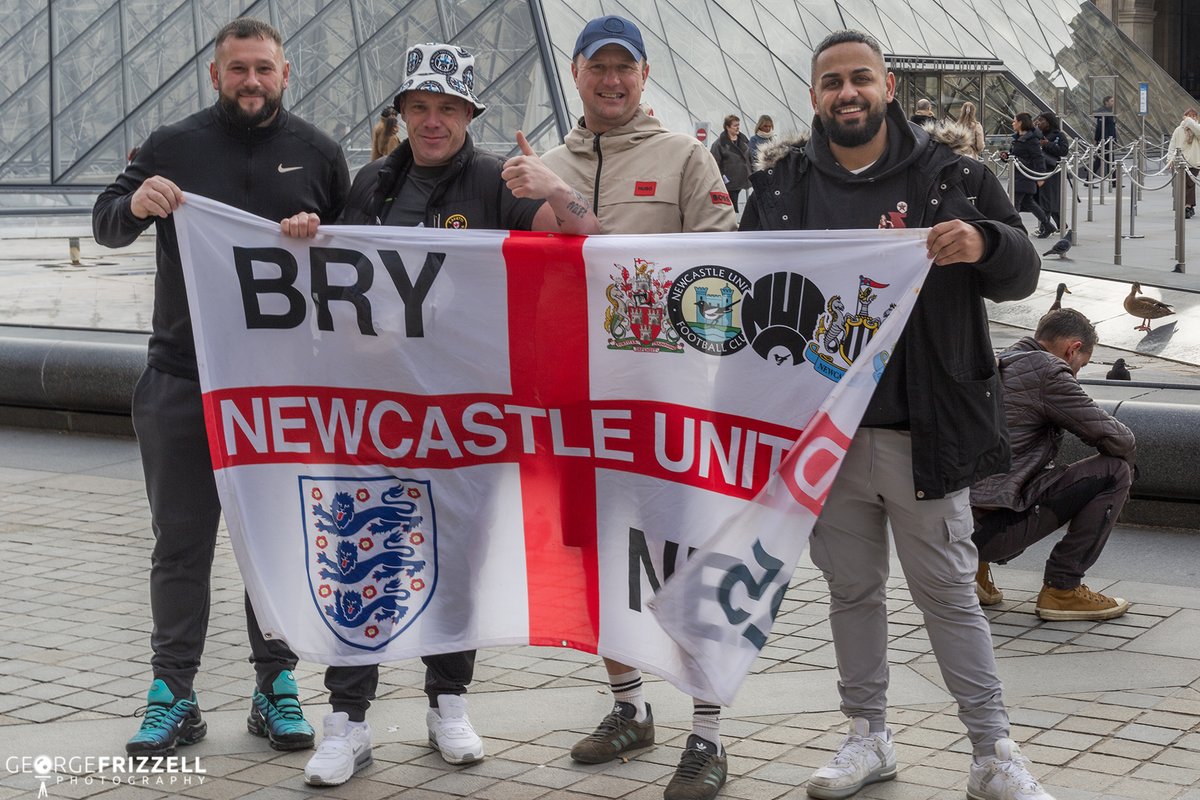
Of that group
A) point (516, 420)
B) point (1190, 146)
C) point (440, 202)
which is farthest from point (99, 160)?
point (516, 420)

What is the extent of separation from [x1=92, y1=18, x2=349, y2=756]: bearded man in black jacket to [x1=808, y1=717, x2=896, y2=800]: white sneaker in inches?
61.5

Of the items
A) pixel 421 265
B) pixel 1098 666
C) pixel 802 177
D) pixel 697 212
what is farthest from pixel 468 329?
pixel 1098 666

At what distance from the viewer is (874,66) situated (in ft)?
13.2

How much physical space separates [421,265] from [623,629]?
1.21 metres

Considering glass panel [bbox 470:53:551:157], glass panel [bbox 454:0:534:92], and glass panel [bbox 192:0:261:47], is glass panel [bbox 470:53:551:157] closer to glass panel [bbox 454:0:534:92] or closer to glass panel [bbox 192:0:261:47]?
glass panel [bbox 454:0:534:92]

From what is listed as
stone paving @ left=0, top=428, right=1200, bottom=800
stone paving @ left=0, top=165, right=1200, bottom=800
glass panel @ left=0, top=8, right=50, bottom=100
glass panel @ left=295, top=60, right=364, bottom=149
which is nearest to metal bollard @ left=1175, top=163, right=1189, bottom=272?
stone paving @ left=0, top=165, right=1200, bottom=800

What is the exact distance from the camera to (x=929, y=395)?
4.00m

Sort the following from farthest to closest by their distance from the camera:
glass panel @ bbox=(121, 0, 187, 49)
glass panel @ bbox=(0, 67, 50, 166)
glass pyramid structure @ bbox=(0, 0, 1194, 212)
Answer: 1. glass panel @ bbox=(121, 0, 187, 49)
2. glass panel @ bbox=(0, 67, 50, 166)
3. glass pyramid structure @ bbox=(0, 0, 1194, 212)

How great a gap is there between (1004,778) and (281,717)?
2.13 metres

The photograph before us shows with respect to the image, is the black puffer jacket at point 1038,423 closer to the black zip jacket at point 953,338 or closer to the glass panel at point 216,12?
the black zip jacket at point 953,338

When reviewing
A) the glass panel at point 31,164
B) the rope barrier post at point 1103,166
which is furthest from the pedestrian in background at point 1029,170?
the glass panel at point 31,164

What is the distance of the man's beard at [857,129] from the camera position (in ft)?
13.1

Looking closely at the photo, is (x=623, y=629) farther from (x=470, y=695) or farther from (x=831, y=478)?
(x=470, y=695)

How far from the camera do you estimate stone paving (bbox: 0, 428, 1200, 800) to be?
14.1ft
